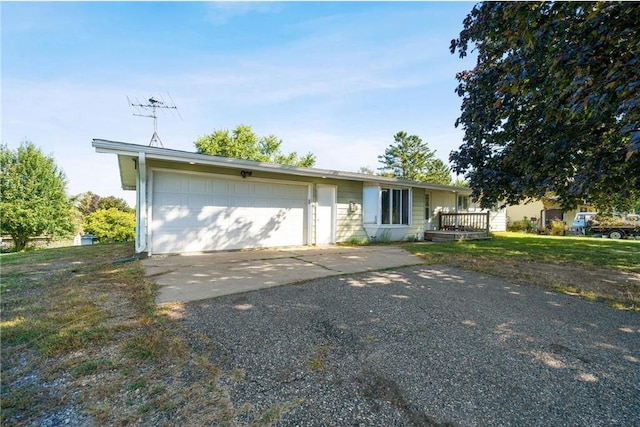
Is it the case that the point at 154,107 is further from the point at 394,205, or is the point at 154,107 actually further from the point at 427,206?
the point at 427,206

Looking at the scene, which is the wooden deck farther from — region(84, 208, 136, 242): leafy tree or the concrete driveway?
region(84, 208, 136, 242): leafy tree

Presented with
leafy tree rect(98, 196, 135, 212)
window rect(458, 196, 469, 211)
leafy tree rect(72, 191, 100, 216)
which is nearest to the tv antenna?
window rect(458, 196, 469, 211)

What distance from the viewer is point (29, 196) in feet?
57.0

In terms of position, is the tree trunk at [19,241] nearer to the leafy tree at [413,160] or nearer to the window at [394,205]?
the window at [394,205]

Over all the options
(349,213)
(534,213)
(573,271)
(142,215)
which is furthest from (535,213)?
(142,215)

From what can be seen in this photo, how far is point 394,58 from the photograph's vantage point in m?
8.48

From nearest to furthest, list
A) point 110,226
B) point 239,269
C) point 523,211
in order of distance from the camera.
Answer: point 239,269
point 110,226
point 523,211

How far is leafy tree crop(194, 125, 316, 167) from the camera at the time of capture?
31.7 meters

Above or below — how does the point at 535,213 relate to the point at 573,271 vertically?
above

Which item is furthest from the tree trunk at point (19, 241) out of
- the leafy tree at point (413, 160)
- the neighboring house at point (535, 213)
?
the leafy tree at point (413, 160)

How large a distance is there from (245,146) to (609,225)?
103 feet

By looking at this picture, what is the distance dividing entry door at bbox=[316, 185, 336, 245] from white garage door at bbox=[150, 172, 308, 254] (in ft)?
1.54

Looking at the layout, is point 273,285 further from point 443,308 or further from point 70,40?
point 70,40

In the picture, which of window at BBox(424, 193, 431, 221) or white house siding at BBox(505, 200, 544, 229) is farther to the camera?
white house siding at BBox(505, 200, 544, 229)
